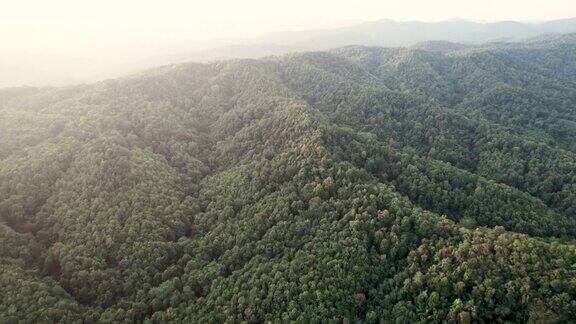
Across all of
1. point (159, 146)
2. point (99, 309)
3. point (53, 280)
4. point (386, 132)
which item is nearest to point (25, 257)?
point (53, 280)

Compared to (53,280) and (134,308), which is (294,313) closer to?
(134,308)

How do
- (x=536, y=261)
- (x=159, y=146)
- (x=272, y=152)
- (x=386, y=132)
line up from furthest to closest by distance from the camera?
(x=386, y=132)
(x=159, y=146)
(x=272, y=152)
(x=536, y=261)

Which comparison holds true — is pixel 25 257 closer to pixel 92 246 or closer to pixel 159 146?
pixel 92 246

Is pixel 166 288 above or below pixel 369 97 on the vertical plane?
below

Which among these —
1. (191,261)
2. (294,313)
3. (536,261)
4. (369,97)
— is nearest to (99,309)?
(191,261)

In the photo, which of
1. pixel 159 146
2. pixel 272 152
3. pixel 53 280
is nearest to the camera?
pixel 53 280

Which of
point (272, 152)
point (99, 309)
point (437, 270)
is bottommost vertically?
point (99, 309)

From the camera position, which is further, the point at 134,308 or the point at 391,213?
the point at 391,213
